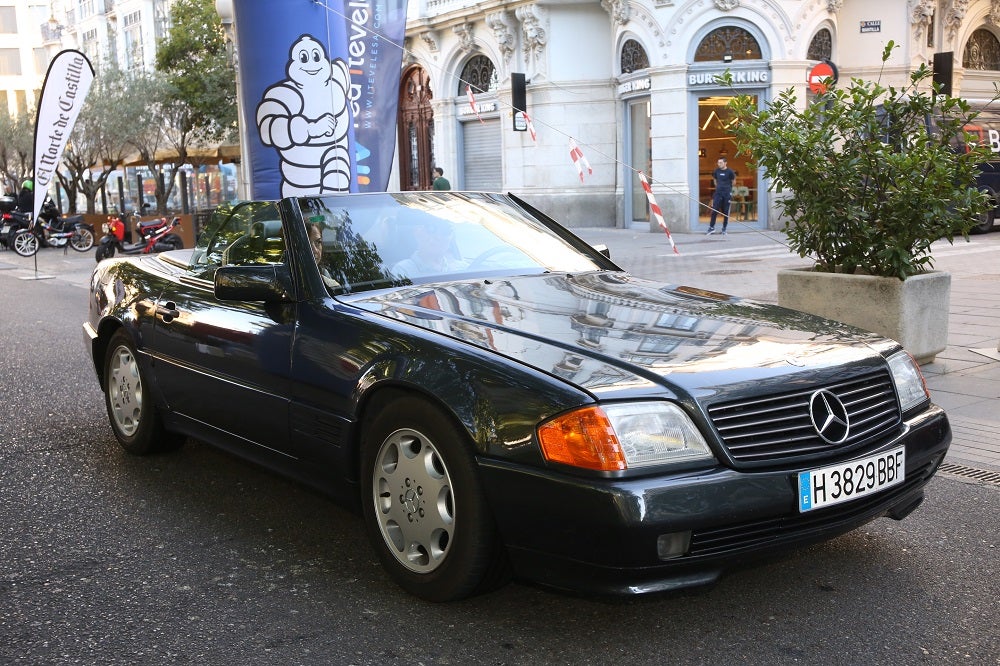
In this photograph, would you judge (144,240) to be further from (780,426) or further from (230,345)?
(780,426)

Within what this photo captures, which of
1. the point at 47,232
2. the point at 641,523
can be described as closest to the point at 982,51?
the point at 47,232

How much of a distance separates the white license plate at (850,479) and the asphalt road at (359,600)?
41 cm

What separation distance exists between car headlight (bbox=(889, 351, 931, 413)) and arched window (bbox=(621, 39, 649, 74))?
22.0m

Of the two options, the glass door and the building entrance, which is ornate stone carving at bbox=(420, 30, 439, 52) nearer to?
the glass door

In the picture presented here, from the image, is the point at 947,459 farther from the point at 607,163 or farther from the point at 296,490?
the point at 607,163

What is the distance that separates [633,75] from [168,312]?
21490mm

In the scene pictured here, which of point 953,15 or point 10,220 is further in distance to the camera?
point 10,220

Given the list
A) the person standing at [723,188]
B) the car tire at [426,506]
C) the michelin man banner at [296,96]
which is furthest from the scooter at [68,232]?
the car tire at [426,506]

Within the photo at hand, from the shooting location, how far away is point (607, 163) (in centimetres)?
2670

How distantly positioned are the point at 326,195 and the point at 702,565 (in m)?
2.40

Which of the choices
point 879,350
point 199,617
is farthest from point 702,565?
point 199,617

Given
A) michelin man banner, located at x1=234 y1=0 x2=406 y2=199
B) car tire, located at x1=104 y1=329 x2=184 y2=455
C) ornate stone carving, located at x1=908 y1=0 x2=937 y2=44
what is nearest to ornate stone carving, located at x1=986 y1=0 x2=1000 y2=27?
ornate stone carving, located at x1=908 y1=0 x2=937 y2=44

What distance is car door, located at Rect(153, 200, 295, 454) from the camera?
4152mm

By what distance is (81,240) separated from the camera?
1064 inches
